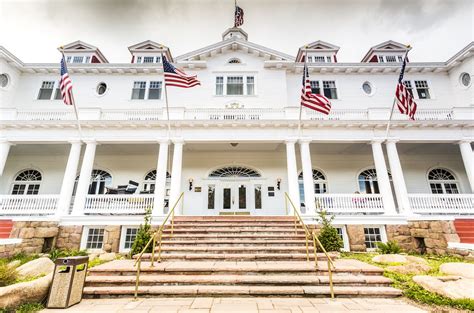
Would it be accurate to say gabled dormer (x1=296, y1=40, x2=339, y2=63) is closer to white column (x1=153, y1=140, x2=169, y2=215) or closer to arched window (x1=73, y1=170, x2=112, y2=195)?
white column (x1=153, y1=140, x2=169, y2=215)

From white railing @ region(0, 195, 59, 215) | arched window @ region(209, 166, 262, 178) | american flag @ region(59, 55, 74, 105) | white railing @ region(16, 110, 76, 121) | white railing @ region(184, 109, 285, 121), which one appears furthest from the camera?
arched window @ region(209, 166, 262, 178)

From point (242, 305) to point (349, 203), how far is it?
8.32 meters

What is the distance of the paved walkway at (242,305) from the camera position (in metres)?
3.88

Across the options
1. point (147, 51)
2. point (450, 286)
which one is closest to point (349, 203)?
point (450, 286)

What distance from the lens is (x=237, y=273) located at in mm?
5461

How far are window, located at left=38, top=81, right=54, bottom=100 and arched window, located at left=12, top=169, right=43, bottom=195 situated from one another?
4.92 metres

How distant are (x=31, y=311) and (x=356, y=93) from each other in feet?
56.5

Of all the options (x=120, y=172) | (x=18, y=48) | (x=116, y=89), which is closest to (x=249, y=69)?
(x=116, y=89)

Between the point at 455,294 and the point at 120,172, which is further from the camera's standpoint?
the point at 120,172

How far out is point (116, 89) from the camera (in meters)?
14.5

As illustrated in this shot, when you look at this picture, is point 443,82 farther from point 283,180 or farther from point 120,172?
point 120,172

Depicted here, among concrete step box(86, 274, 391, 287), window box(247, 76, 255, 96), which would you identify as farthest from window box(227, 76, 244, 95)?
concrete step box(86, 274, 391, 287)

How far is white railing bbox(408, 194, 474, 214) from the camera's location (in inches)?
391

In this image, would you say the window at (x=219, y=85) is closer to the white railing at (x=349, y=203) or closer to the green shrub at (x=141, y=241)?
the white railing at (x=349, y=203)
